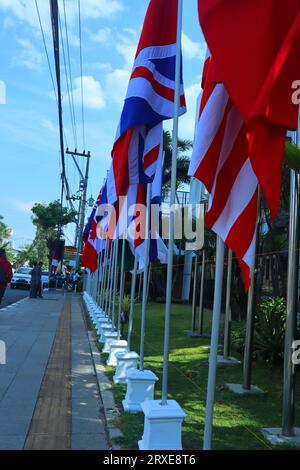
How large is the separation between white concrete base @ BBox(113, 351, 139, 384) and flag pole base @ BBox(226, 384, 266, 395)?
1.43 meters

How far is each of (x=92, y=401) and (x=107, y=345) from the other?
3442mm

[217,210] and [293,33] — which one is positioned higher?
[293,33]

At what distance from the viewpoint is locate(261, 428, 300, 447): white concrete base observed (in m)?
5.07

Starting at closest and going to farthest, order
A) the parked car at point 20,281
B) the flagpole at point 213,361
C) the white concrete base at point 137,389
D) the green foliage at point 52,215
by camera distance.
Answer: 1. the flagpole at point 213,361
2. the white concrete base at point 137,389
3. the parked car at point 20,281
4. the green foliage at point 52,215

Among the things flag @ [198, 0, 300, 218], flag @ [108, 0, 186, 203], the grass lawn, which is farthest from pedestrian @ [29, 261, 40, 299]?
flag @ [198, 0, 300, 218]

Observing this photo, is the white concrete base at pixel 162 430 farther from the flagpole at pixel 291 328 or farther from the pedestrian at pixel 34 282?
the pedestrian at pixel 34 282

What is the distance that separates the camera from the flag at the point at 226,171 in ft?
12.5

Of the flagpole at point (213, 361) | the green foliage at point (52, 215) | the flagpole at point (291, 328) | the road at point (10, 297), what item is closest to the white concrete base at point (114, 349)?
the flagpole at point (291, 328)

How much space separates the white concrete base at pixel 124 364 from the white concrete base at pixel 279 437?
2.48m

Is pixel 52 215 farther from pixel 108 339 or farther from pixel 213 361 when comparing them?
pixel 213 361

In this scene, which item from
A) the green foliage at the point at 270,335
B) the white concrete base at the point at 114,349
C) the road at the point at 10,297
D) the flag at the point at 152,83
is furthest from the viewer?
the road at the point at 10,297

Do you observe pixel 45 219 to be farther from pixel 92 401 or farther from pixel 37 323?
pixel 92 401

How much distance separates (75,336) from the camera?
520 inches
